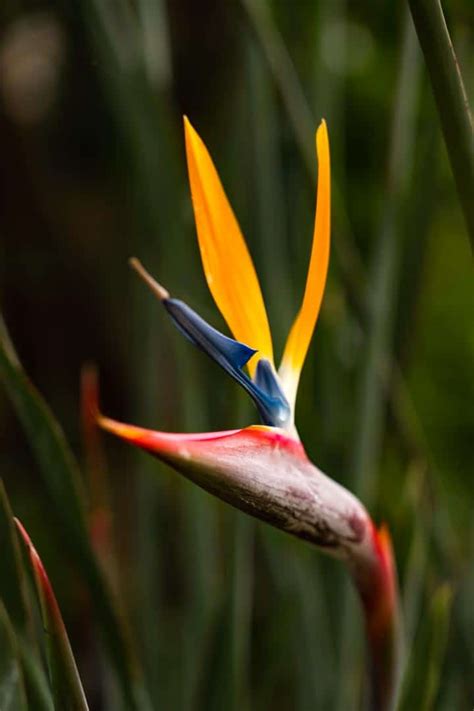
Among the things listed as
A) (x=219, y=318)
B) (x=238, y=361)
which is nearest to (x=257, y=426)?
(x=238, y=361)

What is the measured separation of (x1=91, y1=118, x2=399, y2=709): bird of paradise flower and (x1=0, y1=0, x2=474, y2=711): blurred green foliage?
60 mm

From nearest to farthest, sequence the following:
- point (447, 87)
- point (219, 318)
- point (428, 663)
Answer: point (447, 87) → point (428, 663) → point (219, 318)

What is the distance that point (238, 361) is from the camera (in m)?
0.32

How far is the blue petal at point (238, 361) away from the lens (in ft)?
1.03

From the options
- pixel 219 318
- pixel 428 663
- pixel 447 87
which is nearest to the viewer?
pixel 447 87

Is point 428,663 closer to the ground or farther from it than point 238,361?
closer to the ground

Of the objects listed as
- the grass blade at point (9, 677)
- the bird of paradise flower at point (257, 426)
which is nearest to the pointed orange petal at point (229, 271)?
the bird of paradise flower at point (257, 426)

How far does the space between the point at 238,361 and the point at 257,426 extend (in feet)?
0.08

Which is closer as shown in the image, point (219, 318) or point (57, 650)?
point (57, 650)

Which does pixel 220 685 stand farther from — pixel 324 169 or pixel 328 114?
pixel 328 114

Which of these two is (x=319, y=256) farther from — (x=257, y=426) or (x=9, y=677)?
(x=9, y=677)

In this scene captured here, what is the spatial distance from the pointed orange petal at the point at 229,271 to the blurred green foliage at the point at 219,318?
0.12 m

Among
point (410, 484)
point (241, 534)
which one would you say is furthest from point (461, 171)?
point (241, 534)

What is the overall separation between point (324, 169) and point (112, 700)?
1.78 ft
